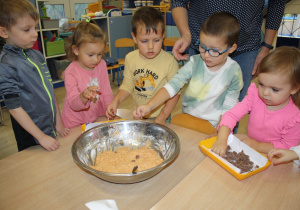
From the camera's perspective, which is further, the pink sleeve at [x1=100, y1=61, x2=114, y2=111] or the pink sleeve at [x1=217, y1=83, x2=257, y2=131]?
the pink sleeve at [x1=100, y1=61, x2=114, y2=111]

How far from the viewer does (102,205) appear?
2.45 feet

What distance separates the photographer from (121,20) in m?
5.12

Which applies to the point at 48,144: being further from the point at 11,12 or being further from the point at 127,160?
the point at 11,12

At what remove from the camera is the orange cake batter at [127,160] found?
2.93ft

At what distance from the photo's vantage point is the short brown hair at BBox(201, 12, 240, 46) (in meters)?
1.21

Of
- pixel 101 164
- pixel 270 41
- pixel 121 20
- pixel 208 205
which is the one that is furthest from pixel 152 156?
pixel 121 20

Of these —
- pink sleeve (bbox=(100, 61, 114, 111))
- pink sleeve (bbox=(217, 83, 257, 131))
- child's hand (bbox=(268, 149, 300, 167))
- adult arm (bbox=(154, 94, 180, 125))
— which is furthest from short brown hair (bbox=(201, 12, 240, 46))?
pink sleeve (bbox=(100, 61, 114, 111))

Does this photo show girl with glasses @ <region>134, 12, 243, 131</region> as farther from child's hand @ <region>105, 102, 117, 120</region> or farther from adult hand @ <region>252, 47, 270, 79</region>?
adult hand @ <region>252, 47, 270, 79</region>

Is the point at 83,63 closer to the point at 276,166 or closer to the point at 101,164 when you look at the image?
the point at 101,164

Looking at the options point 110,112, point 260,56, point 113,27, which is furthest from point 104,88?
point 113,27

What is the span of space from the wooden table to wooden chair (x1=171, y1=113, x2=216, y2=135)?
1.37 feet

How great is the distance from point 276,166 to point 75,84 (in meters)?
1.18

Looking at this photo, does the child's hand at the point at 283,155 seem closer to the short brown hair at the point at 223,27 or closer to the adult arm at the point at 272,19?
the short brown hair at the point at 223,27

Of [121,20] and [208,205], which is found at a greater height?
[121,20]
